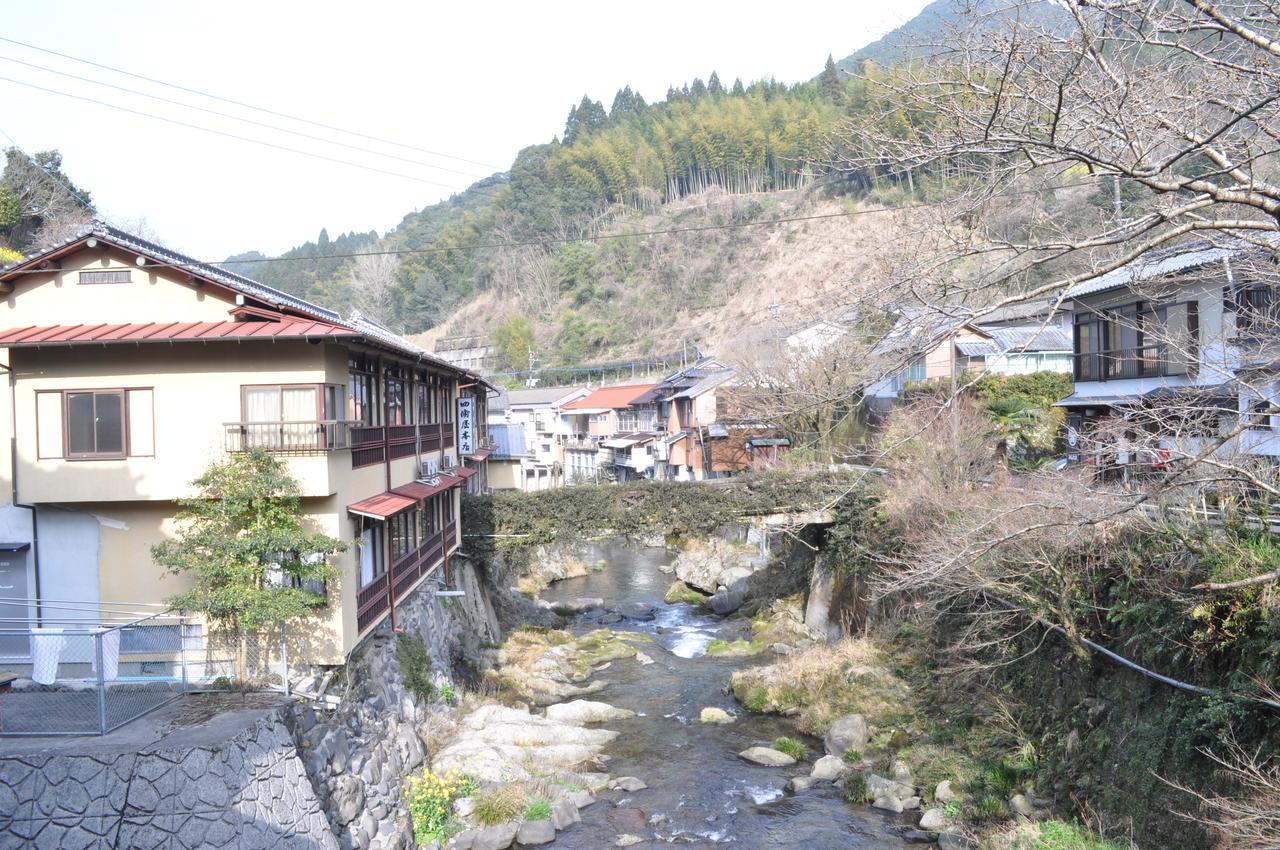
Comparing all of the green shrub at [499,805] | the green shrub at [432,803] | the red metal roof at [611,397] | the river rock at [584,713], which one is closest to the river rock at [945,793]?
the green shrub at [499,805]

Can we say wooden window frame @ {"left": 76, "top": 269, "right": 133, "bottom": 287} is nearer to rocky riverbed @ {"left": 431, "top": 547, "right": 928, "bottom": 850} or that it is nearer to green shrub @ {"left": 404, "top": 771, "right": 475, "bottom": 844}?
green shrub @ {"left": 404, "top": 771, "right": 475, "bottom": 844}

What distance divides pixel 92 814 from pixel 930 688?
15044 mm

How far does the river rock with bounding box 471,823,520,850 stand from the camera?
13.4 m

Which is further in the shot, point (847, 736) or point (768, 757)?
point (847, 736)

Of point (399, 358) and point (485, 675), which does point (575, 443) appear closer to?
point (485, 675)

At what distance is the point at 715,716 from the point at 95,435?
537 inches

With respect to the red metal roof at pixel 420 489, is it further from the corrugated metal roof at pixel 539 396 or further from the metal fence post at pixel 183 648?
the corrugated metal roof at pixel 539 396

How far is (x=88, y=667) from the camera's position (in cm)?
Result: 1311

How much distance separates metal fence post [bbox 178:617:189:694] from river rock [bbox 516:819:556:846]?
5612mm

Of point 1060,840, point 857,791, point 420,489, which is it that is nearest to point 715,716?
point 857,791

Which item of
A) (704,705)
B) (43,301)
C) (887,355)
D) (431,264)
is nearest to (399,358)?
(43,301)

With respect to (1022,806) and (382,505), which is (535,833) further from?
(1022,806)

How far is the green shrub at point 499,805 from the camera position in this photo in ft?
45.5

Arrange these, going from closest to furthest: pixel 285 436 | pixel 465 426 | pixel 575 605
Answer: pixel 285 436
pixel 465 426
pixel 575 605
